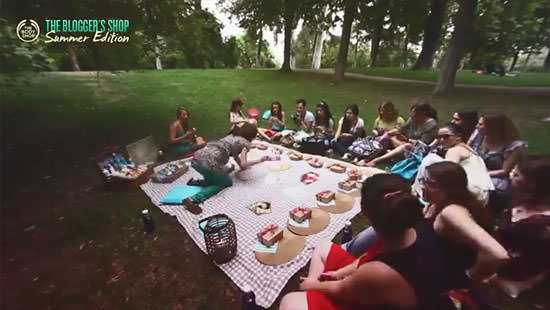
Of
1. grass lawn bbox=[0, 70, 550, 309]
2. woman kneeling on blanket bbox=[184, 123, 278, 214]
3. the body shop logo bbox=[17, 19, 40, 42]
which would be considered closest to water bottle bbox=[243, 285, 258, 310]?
grass lawn bbox=[0, 70, 550, 309]

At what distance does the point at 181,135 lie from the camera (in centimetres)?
541

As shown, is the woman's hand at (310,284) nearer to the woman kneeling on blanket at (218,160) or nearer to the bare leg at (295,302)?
the bare leg at (295,302)

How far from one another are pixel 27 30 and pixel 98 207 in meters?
3.20

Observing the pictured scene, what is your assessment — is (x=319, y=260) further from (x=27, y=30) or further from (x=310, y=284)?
(x=27, y=30)

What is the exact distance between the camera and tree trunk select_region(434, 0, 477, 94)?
8820 millimetres

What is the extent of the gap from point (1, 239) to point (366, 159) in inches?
218

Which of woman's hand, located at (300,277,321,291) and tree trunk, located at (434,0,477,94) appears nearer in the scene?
woman's hand, located at (300,277,321,291)

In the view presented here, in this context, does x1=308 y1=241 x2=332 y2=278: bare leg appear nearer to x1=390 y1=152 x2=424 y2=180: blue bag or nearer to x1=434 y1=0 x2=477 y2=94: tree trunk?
x1=390 y1=152 x2=424 y2=180: blue bag

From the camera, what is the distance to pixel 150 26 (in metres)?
5.49

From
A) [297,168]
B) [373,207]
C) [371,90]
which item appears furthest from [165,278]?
[371,90]

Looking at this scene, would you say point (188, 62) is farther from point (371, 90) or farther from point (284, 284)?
point (284, 284)

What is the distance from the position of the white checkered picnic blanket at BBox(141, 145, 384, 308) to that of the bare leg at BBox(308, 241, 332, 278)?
502mm

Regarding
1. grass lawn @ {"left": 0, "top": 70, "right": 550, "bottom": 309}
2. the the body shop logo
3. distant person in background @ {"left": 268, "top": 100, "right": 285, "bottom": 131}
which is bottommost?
grass lawn @ {"left": 0, "top": 70, "right": 550, "bottom": 309}

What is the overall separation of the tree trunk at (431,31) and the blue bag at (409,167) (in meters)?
16.4
